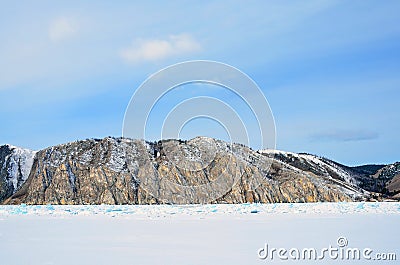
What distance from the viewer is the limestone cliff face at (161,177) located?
7750 cm

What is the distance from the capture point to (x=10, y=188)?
97.8 meters

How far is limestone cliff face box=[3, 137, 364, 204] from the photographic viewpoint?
3051 inches

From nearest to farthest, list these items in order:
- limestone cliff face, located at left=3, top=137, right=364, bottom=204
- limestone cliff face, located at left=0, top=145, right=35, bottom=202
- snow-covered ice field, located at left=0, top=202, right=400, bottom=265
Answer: snow-covered ice field, located at left=0, top=202, right=400, bottom=265 < limestone cliff face, located at left=3, top=137, right=364, bottom=204 < limestone cliff face, located at left=0, top=145, right=35, bottom=202

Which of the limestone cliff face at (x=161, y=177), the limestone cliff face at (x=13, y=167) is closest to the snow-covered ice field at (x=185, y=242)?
the limestone cliff face at (x=161, y=177)

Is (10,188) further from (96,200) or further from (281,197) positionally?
(281,197)

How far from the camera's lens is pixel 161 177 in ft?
259

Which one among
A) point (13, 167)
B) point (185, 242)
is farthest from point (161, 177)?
point (185, 242)

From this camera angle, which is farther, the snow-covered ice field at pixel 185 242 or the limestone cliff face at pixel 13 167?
the limestone cliff face at pixel 13 167

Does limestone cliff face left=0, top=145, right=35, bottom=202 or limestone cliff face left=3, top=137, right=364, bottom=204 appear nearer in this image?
limestone cliff face left=3, top=137, right=364, bottom=204

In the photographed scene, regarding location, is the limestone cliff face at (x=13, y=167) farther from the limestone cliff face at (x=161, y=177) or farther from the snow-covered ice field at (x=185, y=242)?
the snow-covered ice field at (x=185, y=242)

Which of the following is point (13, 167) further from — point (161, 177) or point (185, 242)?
point (185, 242)

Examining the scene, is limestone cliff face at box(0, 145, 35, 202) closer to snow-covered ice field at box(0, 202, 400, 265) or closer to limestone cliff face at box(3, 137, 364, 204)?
limestone cliff face at box(3, 137, 364, 204)

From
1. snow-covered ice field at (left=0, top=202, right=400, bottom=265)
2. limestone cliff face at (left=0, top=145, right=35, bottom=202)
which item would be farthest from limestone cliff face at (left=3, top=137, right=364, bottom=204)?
snow-covered ice field at (left=0, top=202, right=400, bottom=265)

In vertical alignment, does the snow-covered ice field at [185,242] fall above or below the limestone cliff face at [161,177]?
below
